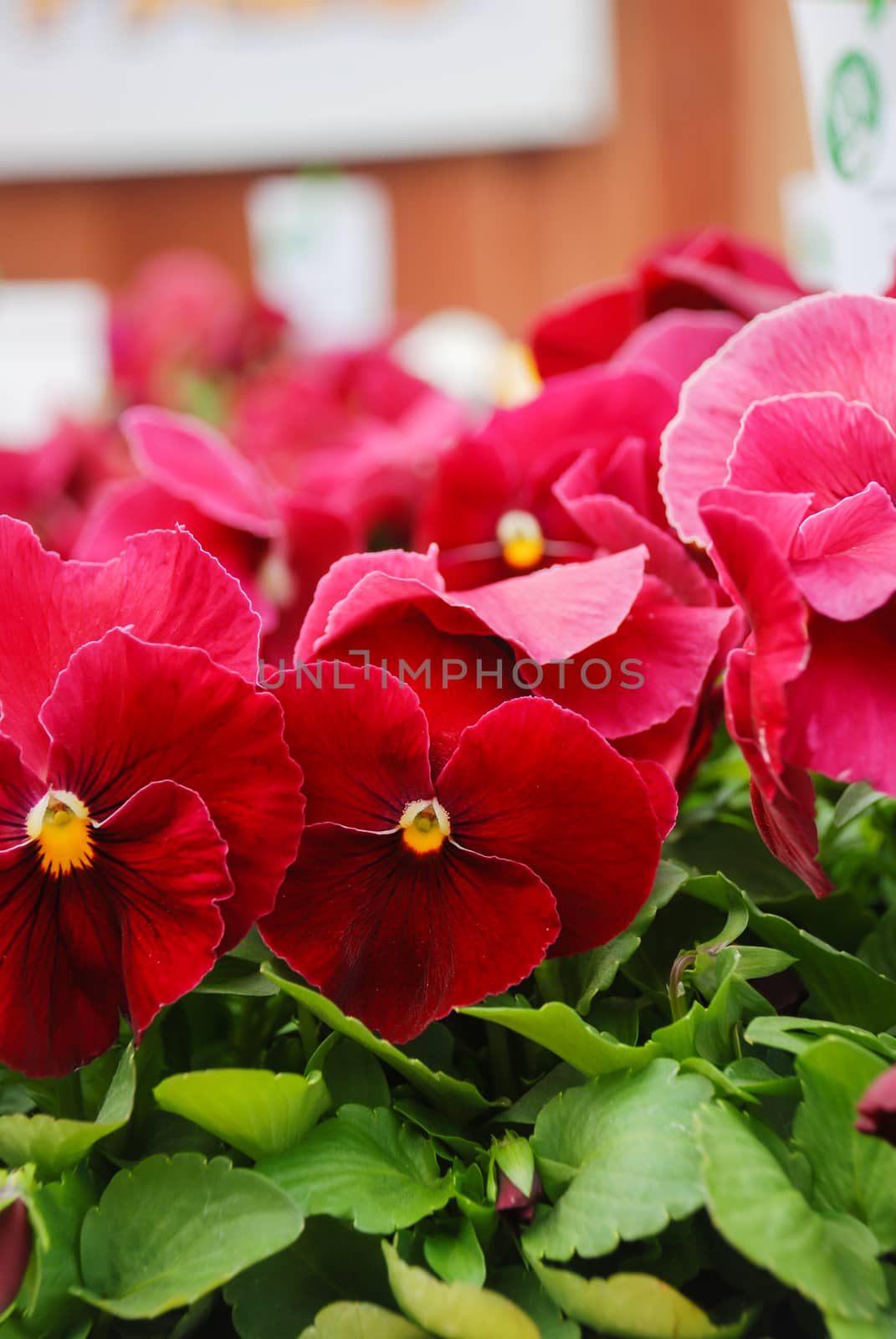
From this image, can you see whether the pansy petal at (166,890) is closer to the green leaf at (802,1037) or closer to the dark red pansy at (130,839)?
the dark red pansy at (130,839)

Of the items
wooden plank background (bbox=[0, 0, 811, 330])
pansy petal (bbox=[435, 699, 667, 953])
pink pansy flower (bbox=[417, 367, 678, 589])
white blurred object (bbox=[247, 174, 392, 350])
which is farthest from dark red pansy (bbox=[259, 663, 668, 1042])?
wooden plank background (bbox=[0, 0, 811, 330])

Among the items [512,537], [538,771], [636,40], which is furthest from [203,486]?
[636,40]

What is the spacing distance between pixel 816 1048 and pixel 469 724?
0.41ft

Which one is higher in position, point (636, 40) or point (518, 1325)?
point (636, 40)

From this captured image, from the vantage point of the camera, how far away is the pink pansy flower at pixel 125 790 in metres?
0.33

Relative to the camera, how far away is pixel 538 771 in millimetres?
345

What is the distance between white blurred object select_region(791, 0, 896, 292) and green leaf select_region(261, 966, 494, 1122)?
0.39 metres

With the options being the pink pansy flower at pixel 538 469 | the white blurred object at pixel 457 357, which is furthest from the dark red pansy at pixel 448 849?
the white blurred object at pixel 457 357

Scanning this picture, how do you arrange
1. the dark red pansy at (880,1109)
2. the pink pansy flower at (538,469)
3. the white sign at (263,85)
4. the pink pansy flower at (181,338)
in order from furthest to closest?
the white sign at (263,85)
the pink pansy flower at (181,338)
the pink pansy flower at (538,469)
the dark red pansy at (880,1109)

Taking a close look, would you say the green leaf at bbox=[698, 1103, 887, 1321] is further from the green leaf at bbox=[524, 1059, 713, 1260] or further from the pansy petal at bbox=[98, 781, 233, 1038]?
the pansy petal at bbox=[98, 781, 233, 1038]

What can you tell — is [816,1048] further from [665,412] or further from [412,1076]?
[665,412]

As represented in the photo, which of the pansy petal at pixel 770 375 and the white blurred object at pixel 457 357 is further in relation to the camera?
the white blurred object at pixel 457 357

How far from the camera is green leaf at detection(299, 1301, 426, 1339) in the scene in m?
0.30

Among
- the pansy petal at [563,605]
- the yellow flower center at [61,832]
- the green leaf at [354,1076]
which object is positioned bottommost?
the green leaf at [354,1076]
